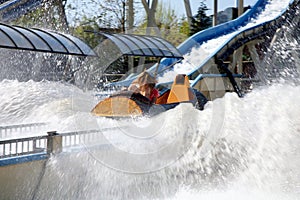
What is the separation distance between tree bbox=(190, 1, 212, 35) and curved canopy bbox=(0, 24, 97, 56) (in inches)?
400

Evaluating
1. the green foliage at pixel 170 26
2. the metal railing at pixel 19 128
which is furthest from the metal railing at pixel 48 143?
the green foliage at pixel 170 26

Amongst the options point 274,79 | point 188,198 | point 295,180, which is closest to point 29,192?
point 188,198

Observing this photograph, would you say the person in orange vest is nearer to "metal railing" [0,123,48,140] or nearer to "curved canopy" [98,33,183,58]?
"curved canopy" [98,33,183,58]

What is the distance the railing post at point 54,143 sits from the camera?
3029 millimetres

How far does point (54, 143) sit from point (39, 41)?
1.50 m

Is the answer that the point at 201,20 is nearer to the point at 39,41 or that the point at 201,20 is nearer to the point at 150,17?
the point at 150,17

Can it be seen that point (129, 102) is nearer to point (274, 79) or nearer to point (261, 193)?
point (261, 193)

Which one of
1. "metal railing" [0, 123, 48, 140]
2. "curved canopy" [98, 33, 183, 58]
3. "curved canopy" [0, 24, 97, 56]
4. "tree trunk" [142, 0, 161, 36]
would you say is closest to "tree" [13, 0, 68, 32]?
"tree trunk" [142, 0, 161, 36]

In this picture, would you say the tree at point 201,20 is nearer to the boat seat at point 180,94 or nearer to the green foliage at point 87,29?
the green foliage at point 87,29

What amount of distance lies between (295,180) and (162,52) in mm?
3754

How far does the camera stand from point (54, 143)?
306cm

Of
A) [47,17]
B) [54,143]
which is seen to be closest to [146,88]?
[54,143]

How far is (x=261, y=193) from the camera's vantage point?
104 inches

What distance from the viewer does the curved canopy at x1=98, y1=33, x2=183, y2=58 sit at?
5.51 m
